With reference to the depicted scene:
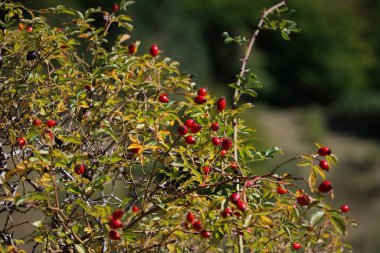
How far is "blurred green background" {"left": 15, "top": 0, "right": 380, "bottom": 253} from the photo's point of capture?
696 inches

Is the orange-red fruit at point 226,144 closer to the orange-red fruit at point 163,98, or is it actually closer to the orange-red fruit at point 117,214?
the orange-red fruit at point 117,214

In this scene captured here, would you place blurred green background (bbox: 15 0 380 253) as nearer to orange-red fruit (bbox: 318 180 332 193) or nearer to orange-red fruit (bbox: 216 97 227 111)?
orange-red fruit (bbox: 216 97 227 111)

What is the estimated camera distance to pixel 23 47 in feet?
6.45

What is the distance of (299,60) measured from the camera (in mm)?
24281

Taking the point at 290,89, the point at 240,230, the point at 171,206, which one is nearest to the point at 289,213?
the point at 240,230

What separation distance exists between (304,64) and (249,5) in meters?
2.78

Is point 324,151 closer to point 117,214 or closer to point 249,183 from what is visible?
point 249,183

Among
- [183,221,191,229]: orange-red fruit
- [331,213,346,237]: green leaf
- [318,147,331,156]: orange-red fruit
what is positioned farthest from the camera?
[183,221,191,229]: orange-red fruit

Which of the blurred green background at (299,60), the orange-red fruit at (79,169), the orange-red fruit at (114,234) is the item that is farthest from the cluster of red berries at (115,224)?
the blurred green background at (299,60)

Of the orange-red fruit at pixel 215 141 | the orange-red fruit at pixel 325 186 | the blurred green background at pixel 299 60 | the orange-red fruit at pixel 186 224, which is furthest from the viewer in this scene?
the blurred green background at pixel 299 60


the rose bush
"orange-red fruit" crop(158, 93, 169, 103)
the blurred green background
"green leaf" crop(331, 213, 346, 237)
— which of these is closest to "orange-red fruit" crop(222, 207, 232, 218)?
the rose bush

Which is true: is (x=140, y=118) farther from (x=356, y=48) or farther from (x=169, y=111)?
(x=356, y=48)

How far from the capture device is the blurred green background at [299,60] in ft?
58.0

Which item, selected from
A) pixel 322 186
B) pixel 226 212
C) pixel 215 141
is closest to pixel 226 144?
pixel 215 141
